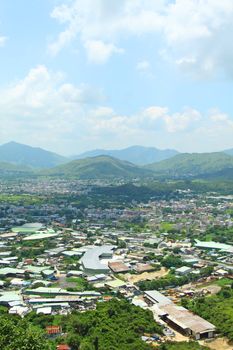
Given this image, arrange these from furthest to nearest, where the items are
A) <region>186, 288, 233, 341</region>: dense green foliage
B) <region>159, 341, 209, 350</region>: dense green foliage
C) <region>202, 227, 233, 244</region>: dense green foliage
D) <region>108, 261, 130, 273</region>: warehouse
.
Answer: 1. <region>202, 227, 233, 244</region>: dense green foliage
2. <region>108, 261, 130, 273</region>: warehouse
3. <region>186, 288, 233, 341</region>: dense green foliage
4. <region>159, 341, 209, 350</region>: dense green foliage

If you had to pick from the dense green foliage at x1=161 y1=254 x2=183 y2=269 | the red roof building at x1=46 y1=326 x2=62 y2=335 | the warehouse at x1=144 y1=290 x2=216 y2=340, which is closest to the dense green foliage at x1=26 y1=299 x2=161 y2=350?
the red roof building at x1=46 y1=326 x2=62 y2=335

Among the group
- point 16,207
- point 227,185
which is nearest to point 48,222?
point 16,207

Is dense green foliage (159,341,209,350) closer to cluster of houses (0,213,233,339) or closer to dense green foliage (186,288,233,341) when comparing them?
cluster of houses (0,213,233,339)

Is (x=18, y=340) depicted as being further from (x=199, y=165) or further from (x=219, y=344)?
(x=199, y=165)

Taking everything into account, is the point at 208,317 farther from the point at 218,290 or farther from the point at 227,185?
the point at 227,185

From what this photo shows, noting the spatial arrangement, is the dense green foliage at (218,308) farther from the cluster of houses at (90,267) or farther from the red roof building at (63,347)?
the red roof building at (63,347)

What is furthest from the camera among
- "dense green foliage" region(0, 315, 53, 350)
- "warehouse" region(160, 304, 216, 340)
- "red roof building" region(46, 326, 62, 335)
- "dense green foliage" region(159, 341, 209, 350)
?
"warehouse" region(160, 304, 216, 340)

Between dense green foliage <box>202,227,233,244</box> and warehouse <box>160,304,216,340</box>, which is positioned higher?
dense green foliage <box>202,227,233,244</box>
